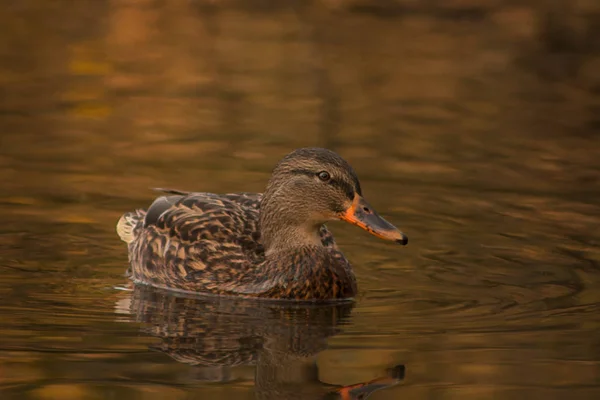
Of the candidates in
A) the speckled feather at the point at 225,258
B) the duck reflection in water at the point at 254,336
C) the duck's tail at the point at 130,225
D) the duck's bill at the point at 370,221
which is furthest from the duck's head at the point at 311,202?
the duck's tail at the point at 130,225

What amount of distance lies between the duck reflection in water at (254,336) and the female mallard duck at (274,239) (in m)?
0.16

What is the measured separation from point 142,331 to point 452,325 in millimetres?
2015

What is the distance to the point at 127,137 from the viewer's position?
15.0 metres

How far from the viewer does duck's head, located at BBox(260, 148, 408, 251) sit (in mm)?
10195

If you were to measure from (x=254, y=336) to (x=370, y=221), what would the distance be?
1338mm

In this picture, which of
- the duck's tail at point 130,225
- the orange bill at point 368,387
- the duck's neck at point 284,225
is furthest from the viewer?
the duck's tail at point 130,225

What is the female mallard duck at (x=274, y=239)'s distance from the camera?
10.3 m

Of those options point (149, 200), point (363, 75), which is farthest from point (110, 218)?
point (363, 75)

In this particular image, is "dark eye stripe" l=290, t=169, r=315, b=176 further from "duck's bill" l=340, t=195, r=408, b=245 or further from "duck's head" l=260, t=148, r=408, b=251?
"duck's bill" l=340, t=195, r=408, b=245

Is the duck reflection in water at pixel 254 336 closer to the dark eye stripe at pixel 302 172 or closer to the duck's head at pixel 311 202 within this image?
the duck's head at pixel 311 202

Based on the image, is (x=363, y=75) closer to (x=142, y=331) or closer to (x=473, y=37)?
(x=473, y=37)

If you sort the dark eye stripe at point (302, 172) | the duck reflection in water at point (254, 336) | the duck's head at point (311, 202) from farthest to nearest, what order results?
1. the dark eye stripe at point (302, 172)
2. the duck's head at point (311, 202)
3. the duck reflection in water at point (254, 336)

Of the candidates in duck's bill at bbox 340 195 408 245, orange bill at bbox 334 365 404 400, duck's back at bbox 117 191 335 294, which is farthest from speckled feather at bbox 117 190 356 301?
orange bill at bbox 334 365 404 400

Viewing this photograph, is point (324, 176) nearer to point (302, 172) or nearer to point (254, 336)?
point (302, 172)
